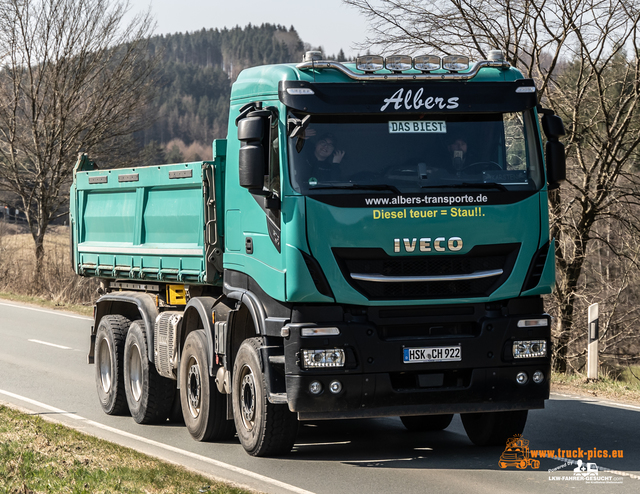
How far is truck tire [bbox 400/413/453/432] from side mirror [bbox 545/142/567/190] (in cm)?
283

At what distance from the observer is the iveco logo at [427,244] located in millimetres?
6961

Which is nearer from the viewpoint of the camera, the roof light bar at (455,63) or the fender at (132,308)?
the roof light bar at (455,63)

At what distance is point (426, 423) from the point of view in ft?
29.9

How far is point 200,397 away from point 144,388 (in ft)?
4.59

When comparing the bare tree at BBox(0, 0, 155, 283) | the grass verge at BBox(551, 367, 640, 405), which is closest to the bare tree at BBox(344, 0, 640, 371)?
the grass verge at BBox(551, 367, 640, 405)

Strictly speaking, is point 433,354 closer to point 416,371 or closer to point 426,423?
point 416,371

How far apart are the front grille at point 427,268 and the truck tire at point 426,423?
7.76 feet

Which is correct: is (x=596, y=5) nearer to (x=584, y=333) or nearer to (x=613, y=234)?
(x=613, y=234)

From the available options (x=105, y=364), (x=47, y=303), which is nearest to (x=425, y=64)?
(x=105, y=364)

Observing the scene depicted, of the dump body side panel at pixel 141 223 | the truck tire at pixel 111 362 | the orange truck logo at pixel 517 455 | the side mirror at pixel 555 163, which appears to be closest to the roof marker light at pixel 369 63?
the side mirror at pixel 555 163

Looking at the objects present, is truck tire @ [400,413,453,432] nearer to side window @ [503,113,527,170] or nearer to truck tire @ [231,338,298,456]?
truck tire @ [231,338,298,456]

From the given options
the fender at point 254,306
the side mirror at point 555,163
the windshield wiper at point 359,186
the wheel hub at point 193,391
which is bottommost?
the wheel hub at point 193,391

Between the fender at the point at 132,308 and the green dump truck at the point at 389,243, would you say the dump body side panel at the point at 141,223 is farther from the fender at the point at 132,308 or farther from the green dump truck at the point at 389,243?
the green dump truck at the point at 389,243

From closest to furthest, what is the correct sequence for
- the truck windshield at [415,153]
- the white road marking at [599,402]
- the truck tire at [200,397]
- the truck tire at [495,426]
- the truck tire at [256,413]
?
the truck windshield at [415,153] < the truck tire at [256,413] < the truck tire at [495,426] < the truck tire at [200,397] < the white road marking at [599,402]
